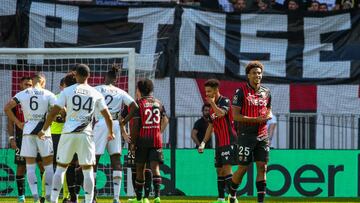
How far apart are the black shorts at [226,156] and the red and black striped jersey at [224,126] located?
0.34ft

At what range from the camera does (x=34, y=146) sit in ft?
55.2

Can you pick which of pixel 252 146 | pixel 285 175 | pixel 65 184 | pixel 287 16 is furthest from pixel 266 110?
pixel 287 16

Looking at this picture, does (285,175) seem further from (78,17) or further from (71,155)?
(71,155)

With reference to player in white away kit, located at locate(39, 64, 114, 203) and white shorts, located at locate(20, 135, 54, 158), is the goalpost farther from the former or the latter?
player in white away kit, located at locate(39, 64, 114, 203)

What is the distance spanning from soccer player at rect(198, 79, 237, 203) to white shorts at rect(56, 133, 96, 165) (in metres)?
2.86

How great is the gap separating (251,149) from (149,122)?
2.34 meters

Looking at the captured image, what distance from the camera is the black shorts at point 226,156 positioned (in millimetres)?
16719

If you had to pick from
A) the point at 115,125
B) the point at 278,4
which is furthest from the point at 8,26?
the point at 115,125

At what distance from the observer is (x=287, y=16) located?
2347 cm

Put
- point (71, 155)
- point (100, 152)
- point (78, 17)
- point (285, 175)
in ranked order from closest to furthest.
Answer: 1. point (71, 155)
2. point (100, 152)
3. point (285, 175)
4. point (78, 17)

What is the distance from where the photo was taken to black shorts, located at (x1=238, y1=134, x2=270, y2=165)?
49.5ft

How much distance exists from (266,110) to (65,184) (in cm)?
407

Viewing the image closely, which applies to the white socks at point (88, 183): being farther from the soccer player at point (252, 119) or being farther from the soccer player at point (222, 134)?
the soccer player at point (222, 134)

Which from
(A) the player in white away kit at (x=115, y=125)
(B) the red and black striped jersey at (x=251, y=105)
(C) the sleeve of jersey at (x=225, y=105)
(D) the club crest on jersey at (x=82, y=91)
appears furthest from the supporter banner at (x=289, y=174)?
(D) the club crest on jersey at (x=82, y=91)
